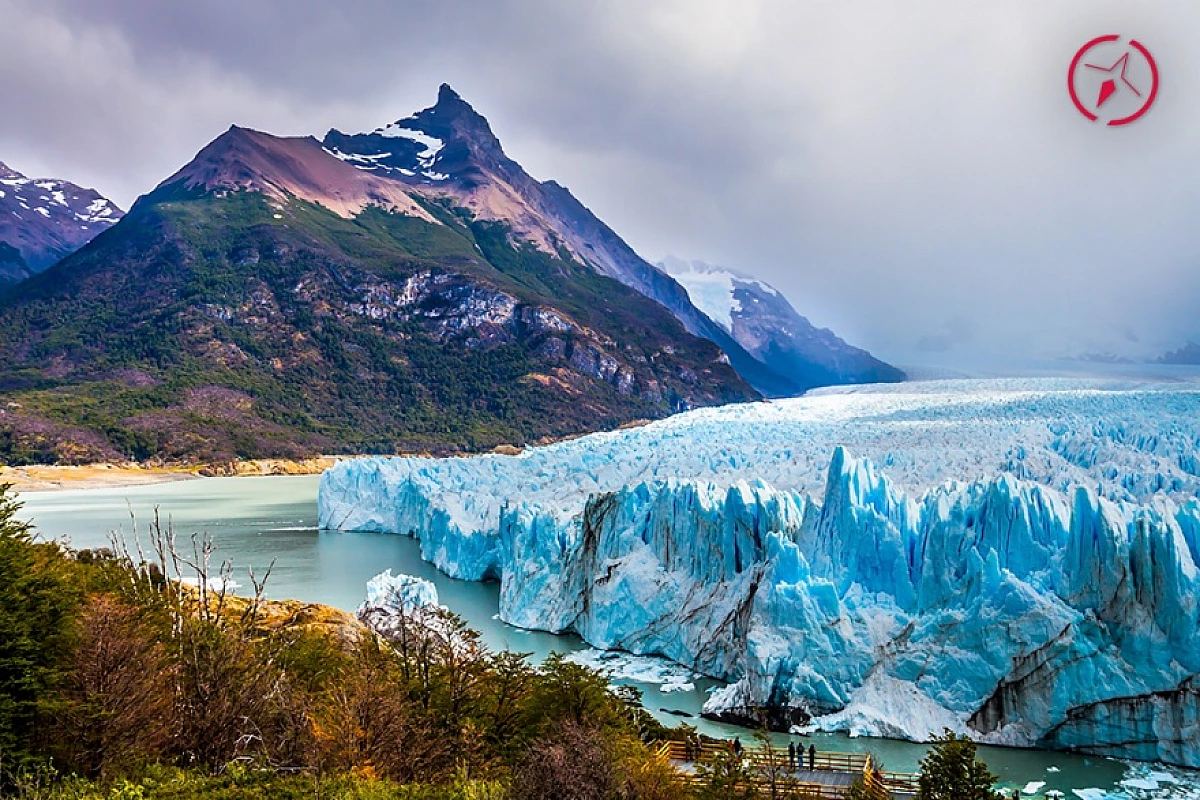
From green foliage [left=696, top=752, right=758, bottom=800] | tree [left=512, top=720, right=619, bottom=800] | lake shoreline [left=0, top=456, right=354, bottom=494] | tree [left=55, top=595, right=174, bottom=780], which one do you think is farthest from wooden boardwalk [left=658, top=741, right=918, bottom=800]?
lake shoreline [left=0, top=456, right=354, bottom=494]

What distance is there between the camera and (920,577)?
62.2ft

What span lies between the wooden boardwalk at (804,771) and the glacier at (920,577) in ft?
8.35

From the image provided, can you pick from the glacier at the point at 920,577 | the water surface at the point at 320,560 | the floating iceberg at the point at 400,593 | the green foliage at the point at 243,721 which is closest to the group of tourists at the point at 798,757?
the water surface at the point at 320,560

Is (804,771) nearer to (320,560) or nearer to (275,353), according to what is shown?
(320,560)

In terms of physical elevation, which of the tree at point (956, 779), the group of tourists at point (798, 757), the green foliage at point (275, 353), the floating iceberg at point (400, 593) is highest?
the green foliage at point (275, 353)

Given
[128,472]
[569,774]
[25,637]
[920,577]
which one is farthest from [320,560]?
[128,472]

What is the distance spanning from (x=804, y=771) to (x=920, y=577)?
7.03 m

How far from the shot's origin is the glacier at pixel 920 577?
628 inches

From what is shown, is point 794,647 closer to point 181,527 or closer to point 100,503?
point 181,527

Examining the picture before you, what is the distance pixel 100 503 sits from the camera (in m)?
59.7

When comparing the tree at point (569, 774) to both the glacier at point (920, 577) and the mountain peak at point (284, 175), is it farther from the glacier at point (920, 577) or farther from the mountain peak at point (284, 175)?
the mountain peak at point (284, 175)

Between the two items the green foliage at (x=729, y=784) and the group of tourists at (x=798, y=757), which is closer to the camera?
the green foliage at (x=729, y=784)

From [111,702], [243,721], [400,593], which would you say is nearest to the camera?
[111,702]

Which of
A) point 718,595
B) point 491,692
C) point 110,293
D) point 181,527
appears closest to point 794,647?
point 718,595
